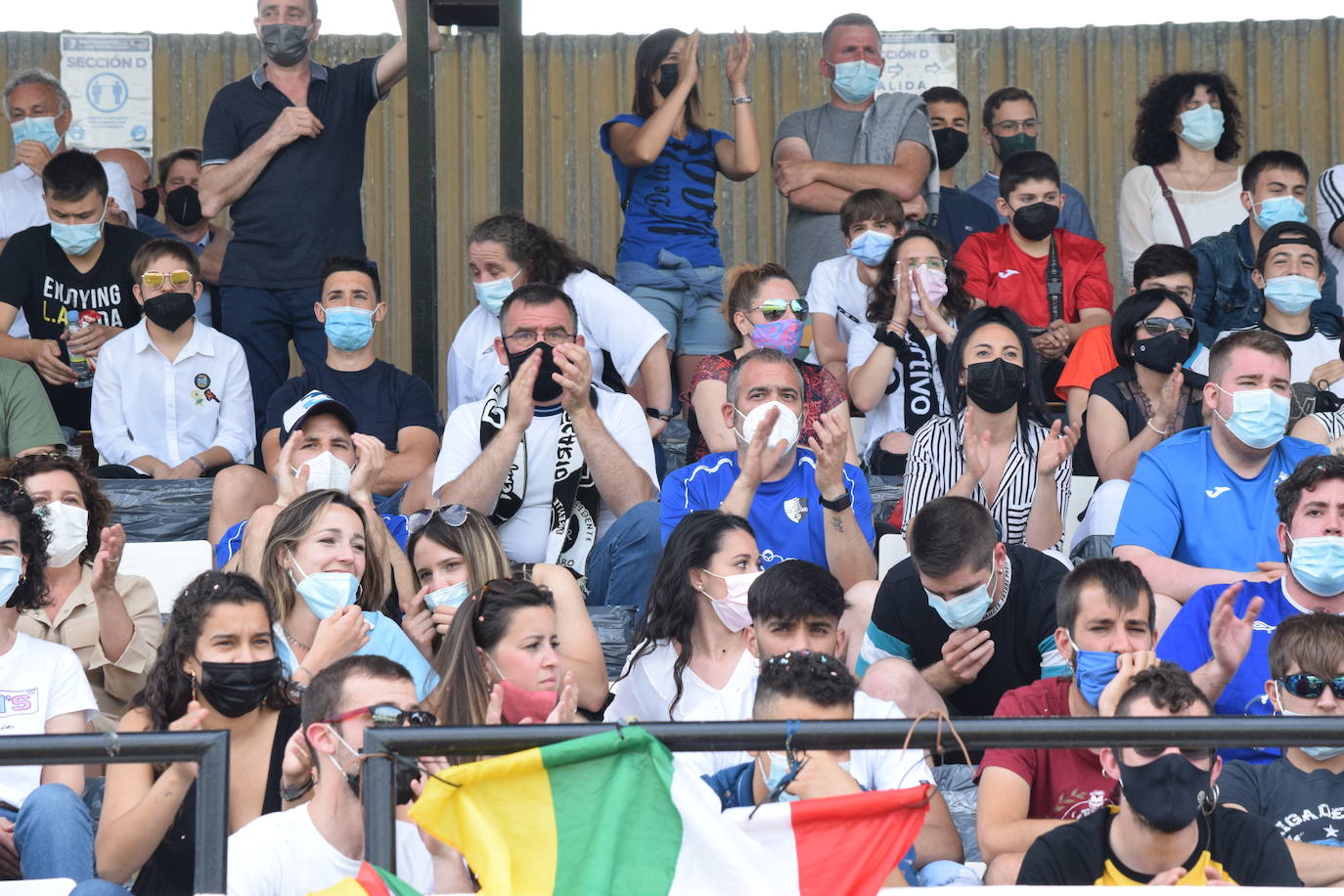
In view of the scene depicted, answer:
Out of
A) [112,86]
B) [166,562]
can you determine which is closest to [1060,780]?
[166,562]

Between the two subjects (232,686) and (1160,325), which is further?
(1160,325)

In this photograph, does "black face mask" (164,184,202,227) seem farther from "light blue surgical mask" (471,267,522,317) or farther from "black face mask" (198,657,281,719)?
"black face mask" (198,657,281,719)

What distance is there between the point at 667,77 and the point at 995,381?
247 centimetres

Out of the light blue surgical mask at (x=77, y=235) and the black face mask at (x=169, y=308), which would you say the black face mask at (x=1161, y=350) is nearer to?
the black face mask at (x=169, y=308)

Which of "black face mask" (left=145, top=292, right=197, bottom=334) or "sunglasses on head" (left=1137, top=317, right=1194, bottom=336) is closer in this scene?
"sunglasses on head" (left=1137, top=317, right=1194, bottom=336)

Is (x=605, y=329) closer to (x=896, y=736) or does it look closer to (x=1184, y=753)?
(x=1184, y=753)

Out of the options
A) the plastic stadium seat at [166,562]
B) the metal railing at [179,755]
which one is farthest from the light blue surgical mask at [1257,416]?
the metal railing at [179,755]

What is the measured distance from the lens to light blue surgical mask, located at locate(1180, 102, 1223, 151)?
822cm

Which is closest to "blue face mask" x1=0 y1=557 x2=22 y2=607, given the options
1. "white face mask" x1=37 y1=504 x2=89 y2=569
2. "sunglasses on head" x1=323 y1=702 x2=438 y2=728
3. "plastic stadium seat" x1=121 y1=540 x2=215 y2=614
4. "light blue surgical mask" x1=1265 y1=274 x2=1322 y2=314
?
"white face mask" x1=37 y1=504 x2=89 y2=569

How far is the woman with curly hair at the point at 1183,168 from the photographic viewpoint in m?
8.22

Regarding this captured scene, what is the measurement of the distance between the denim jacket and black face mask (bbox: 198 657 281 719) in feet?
14.8

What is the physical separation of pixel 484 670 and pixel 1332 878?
2.03 metres

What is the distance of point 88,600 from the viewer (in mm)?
5410

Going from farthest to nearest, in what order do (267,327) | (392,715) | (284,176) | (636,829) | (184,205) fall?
(184,205), (284,176), (267,327), (392,715), (636,829)
